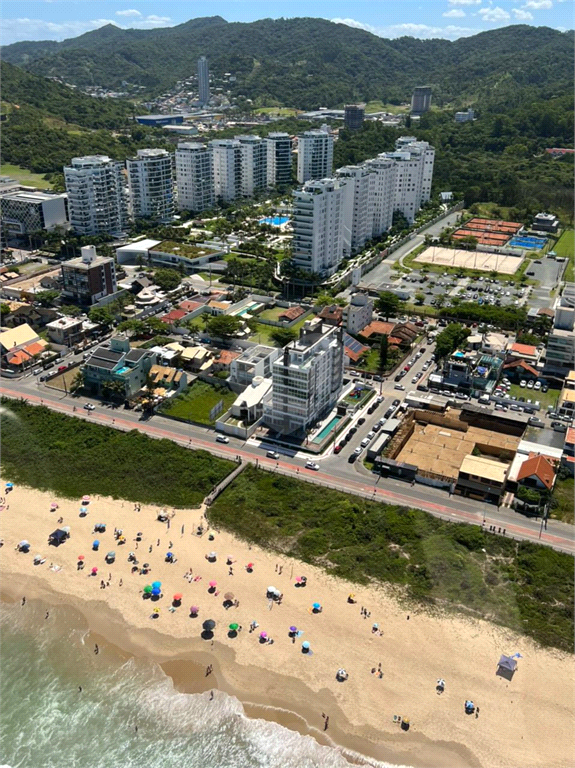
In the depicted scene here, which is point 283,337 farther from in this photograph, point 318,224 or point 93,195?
point 93,195

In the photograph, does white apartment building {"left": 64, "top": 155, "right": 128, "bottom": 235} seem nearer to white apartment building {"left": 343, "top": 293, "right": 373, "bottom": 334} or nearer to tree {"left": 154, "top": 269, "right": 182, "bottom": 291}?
tree {"left": 154, "top": 269, "right": 182, "bottom": 291}

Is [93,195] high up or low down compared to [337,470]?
up

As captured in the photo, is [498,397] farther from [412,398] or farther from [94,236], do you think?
[94,236]

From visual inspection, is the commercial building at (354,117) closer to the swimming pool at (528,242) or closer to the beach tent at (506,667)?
the swimming pool at (528,242)

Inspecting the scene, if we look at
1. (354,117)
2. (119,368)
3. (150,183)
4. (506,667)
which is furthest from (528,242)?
(354,117)

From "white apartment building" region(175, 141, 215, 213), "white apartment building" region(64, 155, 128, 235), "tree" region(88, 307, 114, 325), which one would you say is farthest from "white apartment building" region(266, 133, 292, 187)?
"tree" region(88, 307, 114, 325)

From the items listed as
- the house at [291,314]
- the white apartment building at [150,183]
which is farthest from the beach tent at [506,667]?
the white apartment building at [150,183]
